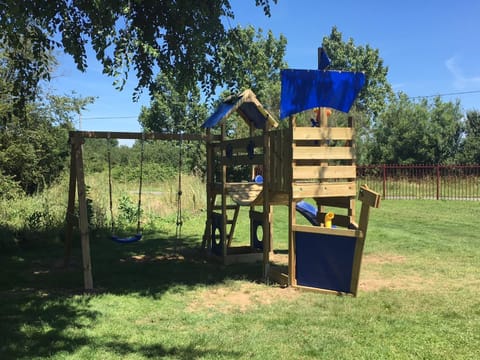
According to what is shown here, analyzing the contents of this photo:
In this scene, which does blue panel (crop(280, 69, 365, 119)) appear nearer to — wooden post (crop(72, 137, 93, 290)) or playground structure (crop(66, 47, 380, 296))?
playground structure (crop(66, 47, 380, 296))

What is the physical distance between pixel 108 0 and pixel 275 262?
4.80m

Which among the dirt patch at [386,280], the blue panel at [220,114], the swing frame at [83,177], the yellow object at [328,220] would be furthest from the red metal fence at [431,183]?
the swing frame at [83,177]

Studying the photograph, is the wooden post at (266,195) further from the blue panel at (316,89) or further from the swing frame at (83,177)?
the swing frame at (83,177)

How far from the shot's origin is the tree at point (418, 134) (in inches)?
1228

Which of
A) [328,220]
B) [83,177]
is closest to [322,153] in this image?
[328,220]

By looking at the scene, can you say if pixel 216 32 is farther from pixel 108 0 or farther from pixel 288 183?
pixel 288 183

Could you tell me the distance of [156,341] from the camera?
4039 mm

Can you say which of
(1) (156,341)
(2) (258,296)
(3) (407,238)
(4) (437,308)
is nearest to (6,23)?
(1) (156,341)

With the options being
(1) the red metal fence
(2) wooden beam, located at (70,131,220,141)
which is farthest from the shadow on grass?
(1) the red metal fence

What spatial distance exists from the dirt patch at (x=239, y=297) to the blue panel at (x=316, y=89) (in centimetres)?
234

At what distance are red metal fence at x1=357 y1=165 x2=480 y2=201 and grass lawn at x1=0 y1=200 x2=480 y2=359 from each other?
477 inches

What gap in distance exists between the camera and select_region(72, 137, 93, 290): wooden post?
5.82 meters

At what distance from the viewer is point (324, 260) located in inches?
223

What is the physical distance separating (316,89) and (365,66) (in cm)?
4395
